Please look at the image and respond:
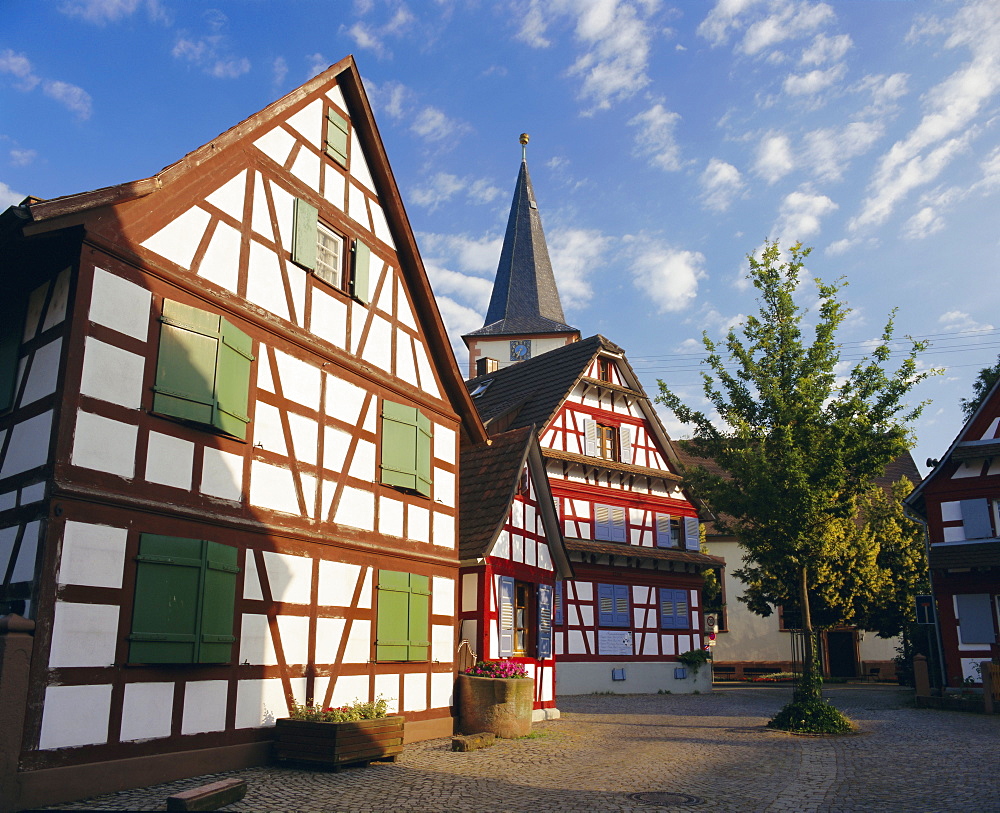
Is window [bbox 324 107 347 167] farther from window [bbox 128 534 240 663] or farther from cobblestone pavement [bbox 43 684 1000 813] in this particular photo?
cobblestone pavement [bbox 43 684 1000 813]

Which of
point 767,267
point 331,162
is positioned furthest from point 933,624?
point 331,162

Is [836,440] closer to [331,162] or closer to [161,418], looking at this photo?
[331,162]

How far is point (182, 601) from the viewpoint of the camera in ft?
32.6

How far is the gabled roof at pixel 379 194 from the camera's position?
30.5 ft

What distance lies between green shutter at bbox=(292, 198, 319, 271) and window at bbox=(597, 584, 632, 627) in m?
17.7

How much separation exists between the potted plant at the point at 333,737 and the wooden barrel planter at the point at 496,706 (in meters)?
3.33

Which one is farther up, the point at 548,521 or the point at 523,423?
the point at 523,423

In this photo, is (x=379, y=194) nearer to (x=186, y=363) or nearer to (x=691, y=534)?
(x=186, y=363)

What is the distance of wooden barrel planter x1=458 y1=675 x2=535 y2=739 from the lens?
14.8 metres

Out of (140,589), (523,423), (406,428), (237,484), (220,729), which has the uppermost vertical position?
(523,423)

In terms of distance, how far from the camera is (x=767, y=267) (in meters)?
18.0

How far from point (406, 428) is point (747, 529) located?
779 cm

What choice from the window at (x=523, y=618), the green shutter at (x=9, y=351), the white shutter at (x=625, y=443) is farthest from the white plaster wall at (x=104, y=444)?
the white shutter at (x=625, y=443)

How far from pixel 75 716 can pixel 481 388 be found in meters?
26.9
